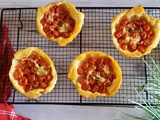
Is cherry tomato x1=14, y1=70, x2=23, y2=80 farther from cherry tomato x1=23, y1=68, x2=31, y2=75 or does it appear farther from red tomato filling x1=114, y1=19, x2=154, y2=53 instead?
red tomato filling x1=114, y1=19, x2=154, y2=53

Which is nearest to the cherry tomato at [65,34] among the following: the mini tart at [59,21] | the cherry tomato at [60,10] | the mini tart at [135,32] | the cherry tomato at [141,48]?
the mini tart at [59,21]

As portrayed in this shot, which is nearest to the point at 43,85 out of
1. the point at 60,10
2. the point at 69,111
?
the point at 69,111

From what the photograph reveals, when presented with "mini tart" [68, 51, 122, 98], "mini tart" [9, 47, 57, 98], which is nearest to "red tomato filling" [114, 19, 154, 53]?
"mini tart" [68, 51, 122, 98]

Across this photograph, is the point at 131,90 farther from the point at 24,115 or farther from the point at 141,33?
the point at 24,115

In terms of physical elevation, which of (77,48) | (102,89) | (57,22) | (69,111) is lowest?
(69,111)

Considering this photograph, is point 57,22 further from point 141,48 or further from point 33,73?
point 141,48

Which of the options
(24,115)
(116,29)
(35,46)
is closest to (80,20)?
(116,29)
